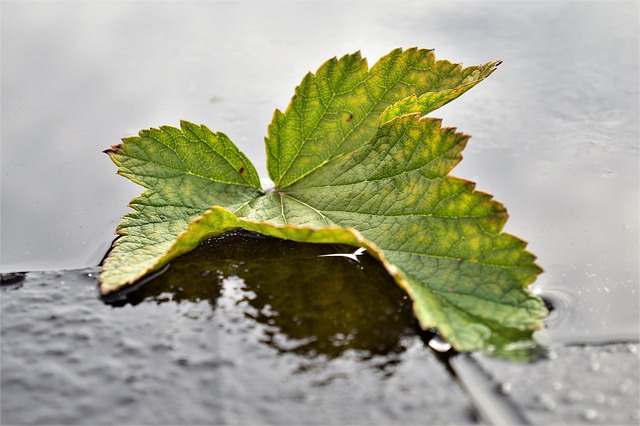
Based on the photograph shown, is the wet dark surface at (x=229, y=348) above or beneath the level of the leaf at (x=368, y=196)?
beneath

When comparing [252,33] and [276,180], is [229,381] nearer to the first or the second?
[276,180]

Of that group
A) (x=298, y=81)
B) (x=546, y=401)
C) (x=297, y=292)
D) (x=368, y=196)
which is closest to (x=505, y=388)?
(x=546, y=401)

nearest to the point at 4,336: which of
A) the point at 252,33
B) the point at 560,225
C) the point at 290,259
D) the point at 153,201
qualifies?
the point at 153,201

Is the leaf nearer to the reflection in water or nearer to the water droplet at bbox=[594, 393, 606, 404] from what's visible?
the reflection in water

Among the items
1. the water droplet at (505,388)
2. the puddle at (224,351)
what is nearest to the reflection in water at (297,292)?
the puddle at (224,351)

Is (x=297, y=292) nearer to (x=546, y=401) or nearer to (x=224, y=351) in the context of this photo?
(x=224, y=351)

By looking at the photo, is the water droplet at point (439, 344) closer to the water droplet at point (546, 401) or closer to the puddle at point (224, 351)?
the puddle at point (224, 351)
